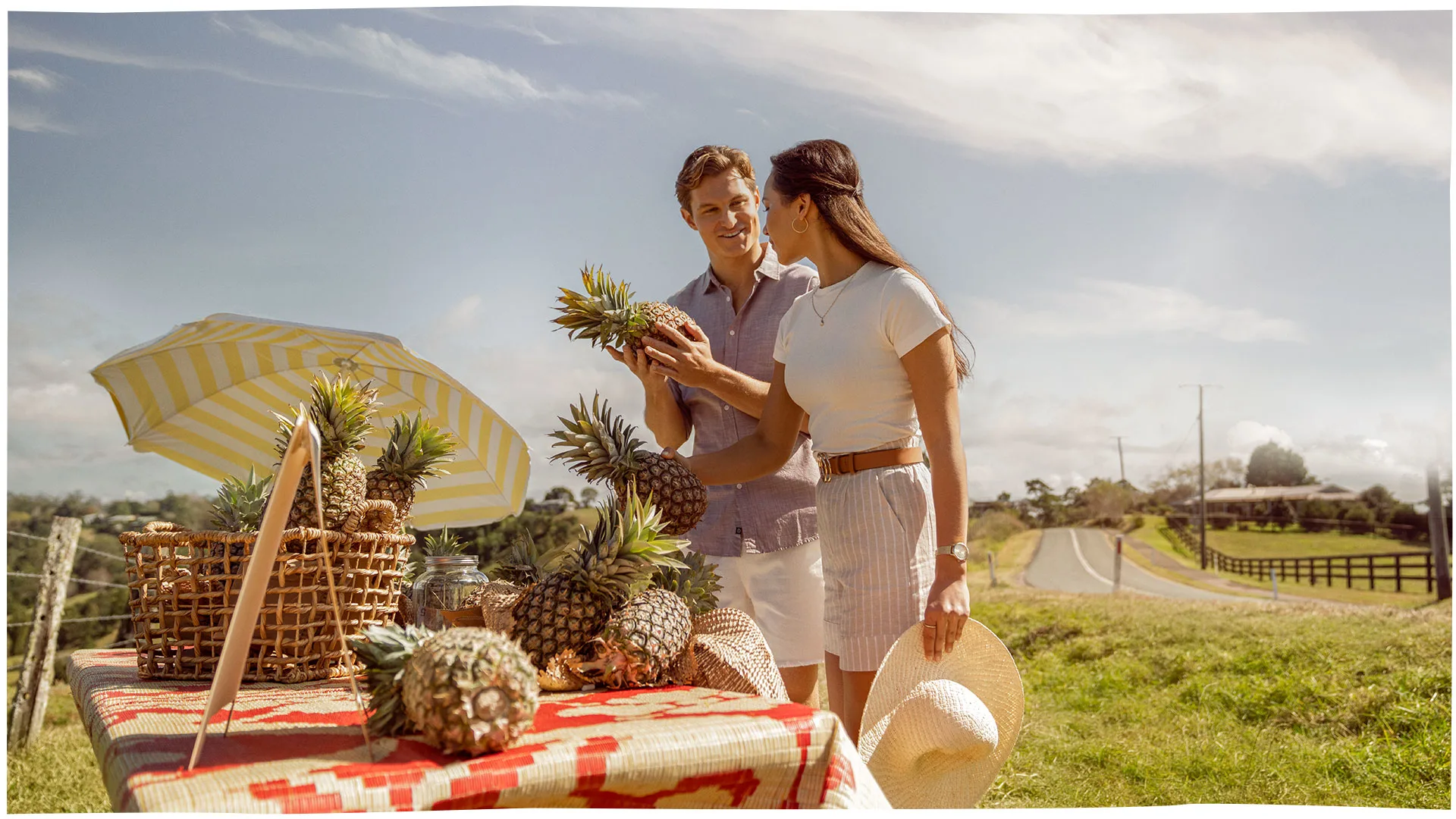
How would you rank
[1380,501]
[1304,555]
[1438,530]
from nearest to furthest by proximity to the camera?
1. [1438,530]
2. [1380,501]
3. [1304,555]

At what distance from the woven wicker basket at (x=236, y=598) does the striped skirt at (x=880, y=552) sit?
107cm

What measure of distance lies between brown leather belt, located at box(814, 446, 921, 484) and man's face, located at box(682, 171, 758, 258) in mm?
1050

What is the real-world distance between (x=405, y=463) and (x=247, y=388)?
104 cm

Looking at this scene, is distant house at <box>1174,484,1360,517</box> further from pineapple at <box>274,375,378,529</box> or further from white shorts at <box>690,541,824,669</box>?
pineapple at <box>274,375,378,529</box>

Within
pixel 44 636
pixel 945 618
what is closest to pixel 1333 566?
pixel 44 636

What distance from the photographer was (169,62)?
19.8 metres

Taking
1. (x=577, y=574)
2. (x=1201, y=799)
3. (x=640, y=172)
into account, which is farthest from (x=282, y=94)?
(x=577, y=574)

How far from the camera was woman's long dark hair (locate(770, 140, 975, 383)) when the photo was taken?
99.0 inches

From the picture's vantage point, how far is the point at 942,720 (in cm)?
191

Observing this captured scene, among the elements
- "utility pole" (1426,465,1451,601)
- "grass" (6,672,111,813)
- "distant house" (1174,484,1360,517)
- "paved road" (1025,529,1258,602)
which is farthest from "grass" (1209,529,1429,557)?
"grass" (6,672,111,813)

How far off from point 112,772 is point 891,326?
172 centimetres

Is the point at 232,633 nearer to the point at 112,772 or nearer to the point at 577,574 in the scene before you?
the point at 112,772

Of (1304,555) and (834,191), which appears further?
(1304,555)

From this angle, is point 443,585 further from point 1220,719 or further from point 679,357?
point 1220,719
